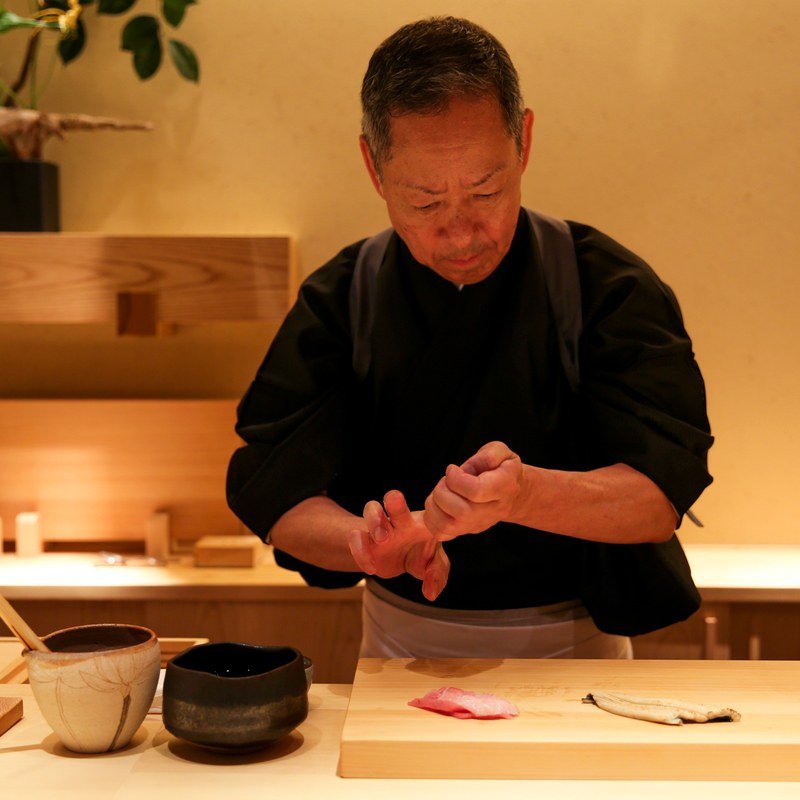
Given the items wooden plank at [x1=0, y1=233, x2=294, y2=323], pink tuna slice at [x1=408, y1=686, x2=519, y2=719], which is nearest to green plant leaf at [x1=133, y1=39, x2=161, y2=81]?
wooden plank at [x1=0, y1=233, x2=294, y2=323]

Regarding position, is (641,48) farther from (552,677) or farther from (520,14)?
(552,677)

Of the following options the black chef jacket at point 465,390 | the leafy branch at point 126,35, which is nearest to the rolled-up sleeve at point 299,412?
the black chef jacket at point 465,390

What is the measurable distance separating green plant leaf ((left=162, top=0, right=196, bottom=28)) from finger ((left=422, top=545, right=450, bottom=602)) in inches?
78.7

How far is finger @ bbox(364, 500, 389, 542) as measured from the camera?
4.43 ft

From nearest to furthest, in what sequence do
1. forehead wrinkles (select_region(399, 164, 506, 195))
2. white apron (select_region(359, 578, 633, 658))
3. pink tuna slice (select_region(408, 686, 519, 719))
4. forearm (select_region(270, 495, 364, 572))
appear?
1. pink tuna slice (select_region(408, 686, 519, 719))
2. forehead wrinkles (select_region(399, 164, 506, 195))
3. forearm (select_region(270, 495, 364, 572))
4. white apron (select_region(359, 578, 633, 658))

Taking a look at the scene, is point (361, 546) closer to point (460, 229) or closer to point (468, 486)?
point (468, 486)

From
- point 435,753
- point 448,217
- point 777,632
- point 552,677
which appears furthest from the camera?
point 777,632

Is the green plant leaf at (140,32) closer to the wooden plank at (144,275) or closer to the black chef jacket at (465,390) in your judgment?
the wooden plank at (144,275)

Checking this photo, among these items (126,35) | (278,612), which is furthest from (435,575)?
(126,35)

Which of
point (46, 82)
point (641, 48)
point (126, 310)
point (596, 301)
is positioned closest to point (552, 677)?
point (596, 301)

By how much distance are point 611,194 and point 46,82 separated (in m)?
1.65

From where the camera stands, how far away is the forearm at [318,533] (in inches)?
63.2

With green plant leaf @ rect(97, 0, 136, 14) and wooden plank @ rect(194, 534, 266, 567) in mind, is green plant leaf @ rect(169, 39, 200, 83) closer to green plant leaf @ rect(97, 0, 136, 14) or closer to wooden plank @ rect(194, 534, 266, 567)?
green plant leaf @ rect(97, 0, 136, 14)

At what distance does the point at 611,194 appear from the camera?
117 inches
